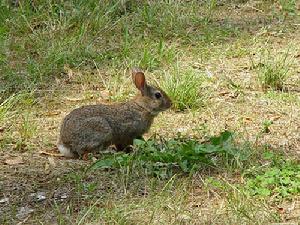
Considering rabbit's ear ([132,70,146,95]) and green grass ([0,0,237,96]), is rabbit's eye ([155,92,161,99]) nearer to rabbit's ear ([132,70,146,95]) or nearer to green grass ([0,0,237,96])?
rabbit's ear ([132,70,146,95])

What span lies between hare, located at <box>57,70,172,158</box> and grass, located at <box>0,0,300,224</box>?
0.39 ft

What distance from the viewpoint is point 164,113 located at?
7.48 metres

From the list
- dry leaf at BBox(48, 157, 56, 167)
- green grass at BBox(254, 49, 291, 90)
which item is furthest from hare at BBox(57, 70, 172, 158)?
green grass at BBox(254, 49, 291, 90)

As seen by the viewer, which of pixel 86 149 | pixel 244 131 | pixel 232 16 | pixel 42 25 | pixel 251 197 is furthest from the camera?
pixel 232 16

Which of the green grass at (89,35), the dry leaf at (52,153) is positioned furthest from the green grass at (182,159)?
the green grass at (89,35)

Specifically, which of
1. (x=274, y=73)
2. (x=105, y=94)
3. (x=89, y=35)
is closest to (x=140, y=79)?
(x=105, y=94)

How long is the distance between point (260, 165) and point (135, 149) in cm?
91

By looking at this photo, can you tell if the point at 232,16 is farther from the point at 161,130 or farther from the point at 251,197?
the point at 251,197

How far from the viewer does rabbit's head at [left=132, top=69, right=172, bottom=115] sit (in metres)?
6.84

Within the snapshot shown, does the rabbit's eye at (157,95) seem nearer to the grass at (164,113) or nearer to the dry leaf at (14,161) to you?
the grass at (164,113)

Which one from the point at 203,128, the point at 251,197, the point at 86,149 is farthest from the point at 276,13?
the point at 251,197

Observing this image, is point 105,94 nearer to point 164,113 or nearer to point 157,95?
point 164,113

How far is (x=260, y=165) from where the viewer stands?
19.3 ft

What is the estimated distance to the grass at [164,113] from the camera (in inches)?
213
